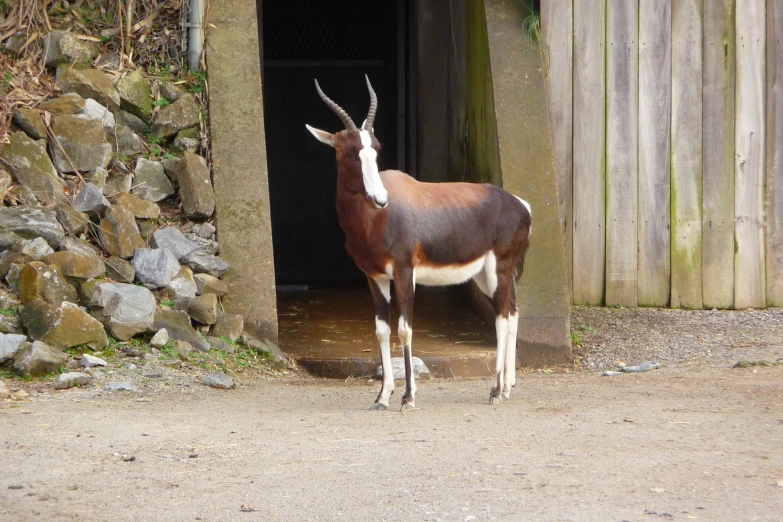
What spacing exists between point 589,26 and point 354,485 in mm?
5931

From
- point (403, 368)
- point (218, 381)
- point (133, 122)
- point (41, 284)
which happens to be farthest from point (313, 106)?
point (218, 381)

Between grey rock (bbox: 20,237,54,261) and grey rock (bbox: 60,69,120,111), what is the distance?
1.78 metres

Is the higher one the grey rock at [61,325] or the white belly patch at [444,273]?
the white belly patch at [444,273]

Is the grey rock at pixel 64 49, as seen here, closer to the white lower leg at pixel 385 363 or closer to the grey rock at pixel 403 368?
the grey rock at pixel 403 368

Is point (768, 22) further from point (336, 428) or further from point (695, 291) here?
point (336, 428)

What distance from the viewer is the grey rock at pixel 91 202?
8242 mm

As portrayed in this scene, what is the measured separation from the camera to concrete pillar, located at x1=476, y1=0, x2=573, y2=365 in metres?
8.43

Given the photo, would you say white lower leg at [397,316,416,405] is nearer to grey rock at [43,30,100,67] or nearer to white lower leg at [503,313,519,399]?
white lower leg at [503,313,519,399]

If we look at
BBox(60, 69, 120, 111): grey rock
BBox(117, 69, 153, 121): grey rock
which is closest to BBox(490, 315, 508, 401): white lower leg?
BBox(117, 69, 153, 121): grey rock

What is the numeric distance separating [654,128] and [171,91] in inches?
169

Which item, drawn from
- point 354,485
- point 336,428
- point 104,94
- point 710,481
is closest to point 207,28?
point 104,94

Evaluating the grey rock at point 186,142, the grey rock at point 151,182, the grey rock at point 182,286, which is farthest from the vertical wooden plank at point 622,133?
the grey rock at point 151,182

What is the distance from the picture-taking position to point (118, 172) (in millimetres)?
8789

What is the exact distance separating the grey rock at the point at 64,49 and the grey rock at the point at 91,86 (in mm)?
205
